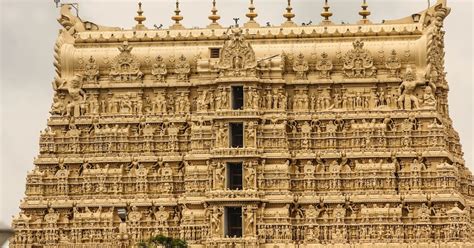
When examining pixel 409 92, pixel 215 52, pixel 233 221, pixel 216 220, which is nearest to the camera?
pixel 216 220

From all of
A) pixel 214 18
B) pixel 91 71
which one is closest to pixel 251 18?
pixel 214 18

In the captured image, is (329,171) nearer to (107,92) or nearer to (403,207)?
(403,207)

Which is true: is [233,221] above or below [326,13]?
below

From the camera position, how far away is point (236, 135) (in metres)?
56.5

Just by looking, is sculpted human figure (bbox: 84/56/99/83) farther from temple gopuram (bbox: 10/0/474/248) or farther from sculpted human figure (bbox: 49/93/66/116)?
sculpted human figure (bbox: 49/93/66/116)

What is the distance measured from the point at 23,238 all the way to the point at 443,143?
22.8 meters

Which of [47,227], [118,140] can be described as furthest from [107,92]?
[47,227]

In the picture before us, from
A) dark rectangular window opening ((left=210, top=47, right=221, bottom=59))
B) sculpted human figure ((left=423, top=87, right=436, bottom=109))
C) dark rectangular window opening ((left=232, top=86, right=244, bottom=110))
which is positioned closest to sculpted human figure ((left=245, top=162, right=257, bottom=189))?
dark rectangular window opening ((left=232, top=86, right=244, bottom=110))

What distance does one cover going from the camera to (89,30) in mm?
60844

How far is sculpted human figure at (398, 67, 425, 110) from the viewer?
186 feet

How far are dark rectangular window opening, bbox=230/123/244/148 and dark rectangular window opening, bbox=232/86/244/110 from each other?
3.36 ft

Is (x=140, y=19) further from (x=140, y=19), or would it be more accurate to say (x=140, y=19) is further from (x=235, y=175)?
(x=235, y=175)

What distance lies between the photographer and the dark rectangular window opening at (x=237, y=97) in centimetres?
5675

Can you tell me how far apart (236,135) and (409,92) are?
9.55 meters
